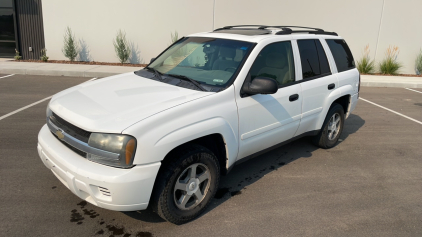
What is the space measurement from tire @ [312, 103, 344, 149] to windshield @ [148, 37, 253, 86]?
77.8 inches

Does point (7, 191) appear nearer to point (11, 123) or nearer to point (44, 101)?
point (11, 123)

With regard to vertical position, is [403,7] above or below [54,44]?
above

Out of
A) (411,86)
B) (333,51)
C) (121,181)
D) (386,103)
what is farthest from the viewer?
(411,86)

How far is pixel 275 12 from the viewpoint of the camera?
14.1 m

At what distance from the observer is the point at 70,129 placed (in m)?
3.18

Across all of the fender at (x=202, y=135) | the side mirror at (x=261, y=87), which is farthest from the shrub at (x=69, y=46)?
the fender at (x=202, y=135)

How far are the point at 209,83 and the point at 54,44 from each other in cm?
1238

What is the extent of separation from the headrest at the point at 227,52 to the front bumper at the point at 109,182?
1.72m

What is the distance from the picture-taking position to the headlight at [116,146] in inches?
112

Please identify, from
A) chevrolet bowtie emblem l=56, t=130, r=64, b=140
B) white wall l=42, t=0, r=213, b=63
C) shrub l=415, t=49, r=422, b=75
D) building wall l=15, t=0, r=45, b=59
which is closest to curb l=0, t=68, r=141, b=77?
white wall l=42, t=0, r=213, b=63

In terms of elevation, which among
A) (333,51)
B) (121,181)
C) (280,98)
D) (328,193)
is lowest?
(328,193)

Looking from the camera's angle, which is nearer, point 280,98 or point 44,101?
point 280,98

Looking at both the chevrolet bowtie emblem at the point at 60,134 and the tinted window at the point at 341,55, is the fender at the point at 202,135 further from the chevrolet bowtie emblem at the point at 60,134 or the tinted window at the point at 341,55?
the tinted window at the point at 341,55

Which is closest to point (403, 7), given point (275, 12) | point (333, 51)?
point (275, 12)
